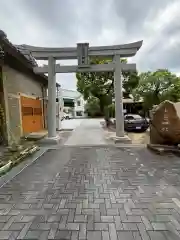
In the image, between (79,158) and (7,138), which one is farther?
(7,138)

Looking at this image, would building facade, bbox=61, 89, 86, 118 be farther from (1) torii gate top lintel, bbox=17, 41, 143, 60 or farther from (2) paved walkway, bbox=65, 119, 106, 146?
(1) torii gate top lintel, bbox=17, 41, 143, 60

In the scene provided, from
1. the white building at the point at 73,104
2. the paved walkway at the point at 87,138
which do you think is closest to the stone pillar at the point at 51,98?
the paved walkway at the point at 87,138

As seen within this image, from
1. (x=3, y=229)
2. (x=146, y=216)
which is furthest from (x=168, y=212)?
(x=3, y=229)

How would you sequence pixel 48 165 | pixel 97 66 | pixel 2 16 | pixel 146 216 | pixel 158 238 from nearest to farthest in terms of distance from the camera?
pixel 158 238 → pixel 146 216 → pixel 48 165 → pixel 2 16 → pixel 97 66

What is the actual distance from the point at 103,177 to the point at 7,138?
5.42 metres

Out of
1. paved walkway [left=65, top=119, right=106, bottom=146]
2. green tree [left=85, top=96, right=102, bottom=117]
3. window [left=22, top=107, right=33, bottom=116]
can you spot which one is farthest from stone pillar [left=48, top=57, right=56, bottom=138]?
green tree [left=85, top=96, right=102, bottom=117]

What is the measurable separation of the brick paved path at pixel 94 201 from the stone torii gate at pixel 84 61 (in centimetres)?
416

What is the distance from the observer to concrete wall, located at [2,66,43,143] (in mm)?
9232

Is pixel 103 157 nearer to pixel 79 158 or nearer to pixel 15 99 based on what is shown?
pixel 79 158

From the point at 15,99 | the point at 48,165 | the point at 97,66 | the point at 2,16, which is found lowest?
the point at 48,165

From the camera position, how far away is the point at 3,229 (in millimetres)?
3004

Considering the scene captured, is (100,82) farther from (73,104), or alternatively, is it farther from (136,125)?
(73,104)

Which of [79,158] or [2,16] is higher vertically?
[2,16]

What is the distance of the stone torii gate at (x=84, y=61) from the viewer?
1012 centimetres
